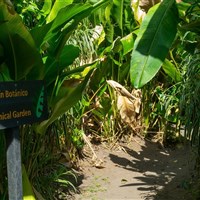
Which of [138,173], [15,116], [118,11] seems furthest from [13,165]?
[118,11]

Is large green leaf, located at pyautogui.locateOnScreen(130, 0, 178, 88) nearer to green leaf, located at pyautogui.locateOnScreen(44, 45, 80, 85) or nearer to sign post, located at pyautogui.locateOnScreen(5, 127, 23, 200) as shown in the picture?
green leaf, located at pyautogui.locateOnScreen(44, 45, 80, 85)

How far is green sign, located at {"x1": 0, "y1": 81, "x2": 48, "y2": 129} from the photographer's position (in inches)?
98.6

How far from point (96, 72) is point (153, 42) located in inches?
105

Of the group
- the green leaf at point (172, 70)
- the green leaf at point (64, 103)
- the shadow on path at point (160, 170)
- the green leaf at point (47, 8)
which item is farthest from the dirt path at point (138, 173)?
the green leaf at point (47, 8)

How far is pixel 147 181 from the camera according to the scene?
17.0 ft

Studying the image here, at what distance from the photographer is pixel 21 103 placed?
104 inches

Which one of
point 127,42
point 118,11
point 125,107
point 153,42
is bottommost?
point 125,107

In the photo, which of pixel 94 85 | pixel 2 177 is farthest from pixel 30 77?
pixel 94 85

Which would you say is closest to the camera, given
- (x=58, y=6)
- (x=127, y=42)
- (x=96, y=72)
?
(x=58, y=6)

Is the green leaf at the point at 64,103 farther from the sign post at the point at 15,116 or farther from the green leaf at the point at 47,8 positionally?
the green leaf at the point at 47,8

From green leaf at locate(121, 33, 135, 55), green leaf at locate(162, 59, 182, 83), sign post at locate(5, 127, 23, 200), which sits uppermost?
green leaf at locate(121, 33, 135, 55)

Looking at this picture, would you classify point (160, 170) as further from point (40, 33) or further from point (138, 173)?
point (40, 33)

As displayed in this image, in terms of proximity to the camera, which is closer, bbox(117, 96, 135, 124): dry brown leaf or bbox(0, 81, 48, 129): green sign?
bbox(0, 81, 48, 129): green sign

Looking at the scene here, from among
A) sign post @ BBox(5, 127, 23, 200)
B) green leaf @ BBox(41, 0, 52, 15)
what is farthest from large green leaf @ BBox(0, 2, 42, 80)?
green leaf @ BBox(41, 0, 52, 15)
